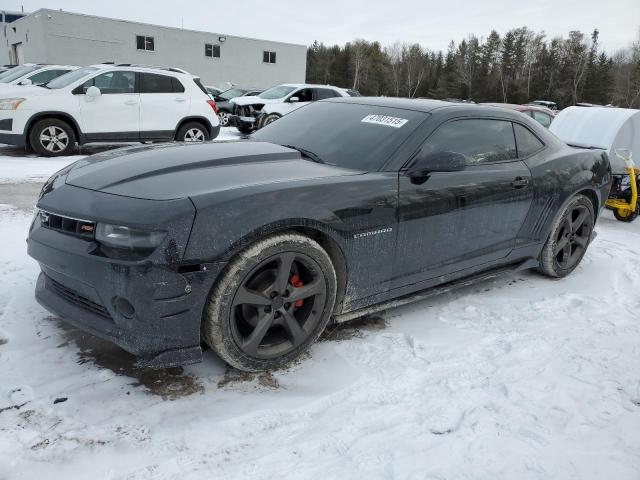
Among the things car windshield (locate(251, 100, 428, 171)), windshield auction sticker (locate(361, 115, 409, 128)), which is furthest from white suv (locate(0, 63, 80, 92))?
windshield auction sticker (locate(361, 115, 409, 128))

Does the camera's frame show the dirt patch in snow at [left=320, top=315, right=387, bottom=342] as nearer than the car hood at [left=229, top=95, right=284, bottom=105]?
Yes

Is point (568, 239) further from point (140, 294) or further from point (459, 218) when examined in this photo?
point (140, 294)

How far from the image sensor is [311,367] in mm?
2932

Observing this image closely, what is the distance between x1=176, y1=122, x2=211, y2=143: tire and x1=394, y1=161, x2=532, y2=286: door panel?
788 centimetres

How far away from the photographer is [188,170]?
2855 millimetres

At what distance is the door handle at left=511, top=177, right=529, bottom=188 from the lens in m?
3.91

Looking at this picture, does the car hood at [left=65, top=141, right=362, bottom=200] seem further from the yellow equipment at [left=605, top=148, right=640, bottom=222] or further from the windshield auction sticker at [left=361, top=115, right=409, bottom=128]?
the yellow equipment at [left=605, top=148, right=640, bottom=222]

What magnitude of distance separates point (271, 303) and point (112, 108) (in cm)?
827

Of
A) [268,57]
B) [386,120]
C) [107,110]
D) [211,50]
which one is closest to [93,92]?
[107,110]

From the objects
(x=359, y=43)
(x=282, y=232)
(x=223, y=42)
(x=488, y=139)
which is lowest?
(x=282, y=232)

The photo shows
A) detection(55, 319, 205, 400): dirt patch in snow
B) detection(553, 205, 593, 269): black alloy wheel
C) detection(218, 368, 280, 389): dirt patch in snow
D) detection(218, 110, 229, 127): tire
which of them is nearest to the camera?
detection(55, 319, 205, 400): dirt patch in snow

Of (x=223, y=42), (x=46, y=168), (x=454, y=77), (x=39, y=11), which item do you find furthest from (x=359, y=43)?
(x=46, y=168)

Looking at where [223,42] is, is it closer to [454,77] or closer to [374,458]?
[374,458]

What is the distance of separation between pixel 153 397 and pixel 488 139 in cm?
294
